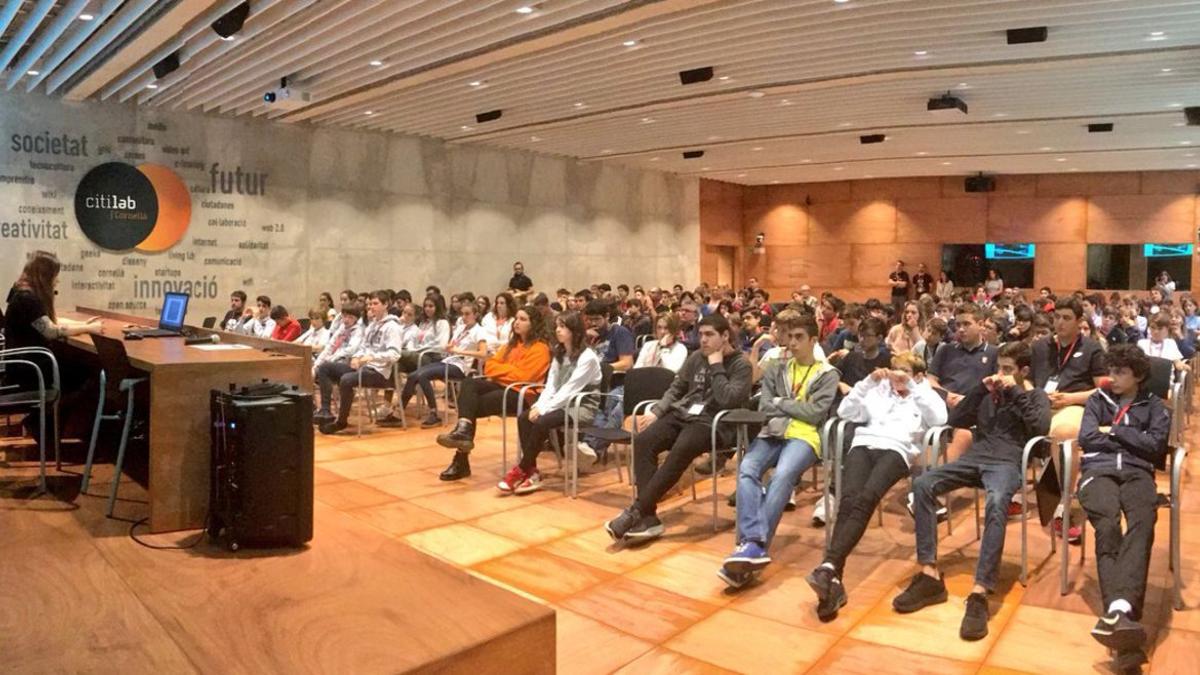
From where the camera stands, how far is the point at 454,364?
309 inches

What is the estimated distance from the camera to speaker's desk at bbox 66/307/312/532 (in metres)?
3.27

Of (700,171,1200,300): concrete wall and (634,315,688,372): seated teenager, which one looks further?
(700,171,1200,300): concrete wall

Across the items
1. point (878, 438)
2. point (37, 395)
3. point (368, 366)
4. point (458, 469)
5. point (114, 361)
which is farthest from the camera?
point (368, 366)

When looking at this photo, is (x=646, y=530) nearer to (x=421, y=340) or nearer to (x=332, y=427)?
(x=332, y=427)

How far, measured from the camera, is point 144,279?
11.6 meters

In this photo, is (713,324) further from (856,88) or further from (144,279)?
(144,279)

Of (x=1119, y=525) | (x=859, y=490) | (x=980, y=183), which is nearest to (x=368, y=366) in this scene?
(x=859, y=490)

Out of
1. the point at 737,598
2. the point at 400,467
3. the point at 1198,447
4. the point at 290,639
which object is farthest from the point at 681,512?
the point at 1198,447

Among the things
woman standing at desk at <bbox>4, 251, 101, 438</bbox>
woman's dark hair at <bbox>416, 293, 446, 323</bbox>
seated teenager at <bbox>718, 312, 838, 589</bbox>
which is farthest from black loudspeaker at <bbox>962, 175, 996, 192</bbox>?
woman standing at desk at <bbox>4, 251, 101, 438</bbox>

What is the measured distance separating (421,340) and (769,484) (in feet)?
16.6

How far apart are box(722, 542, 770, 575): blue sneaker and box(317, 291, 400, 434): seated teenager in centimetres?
→ 445

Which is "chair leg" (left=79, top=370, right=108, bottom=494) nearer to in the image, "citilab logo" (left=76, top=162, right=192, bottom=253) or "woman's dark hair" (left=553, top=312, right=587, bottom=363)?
"woman's dark hair" (left=553, top=312, right=587, bottom=363)

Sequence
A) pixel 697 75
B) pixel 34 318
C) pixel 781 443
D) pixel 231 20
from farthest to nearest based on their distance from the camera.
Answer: pixel 697 75, pixel 231 20, pixel 781 443, pixel 34 318

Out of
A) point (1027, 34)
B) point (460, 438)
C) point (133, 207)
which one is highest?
point (1027, 34)
